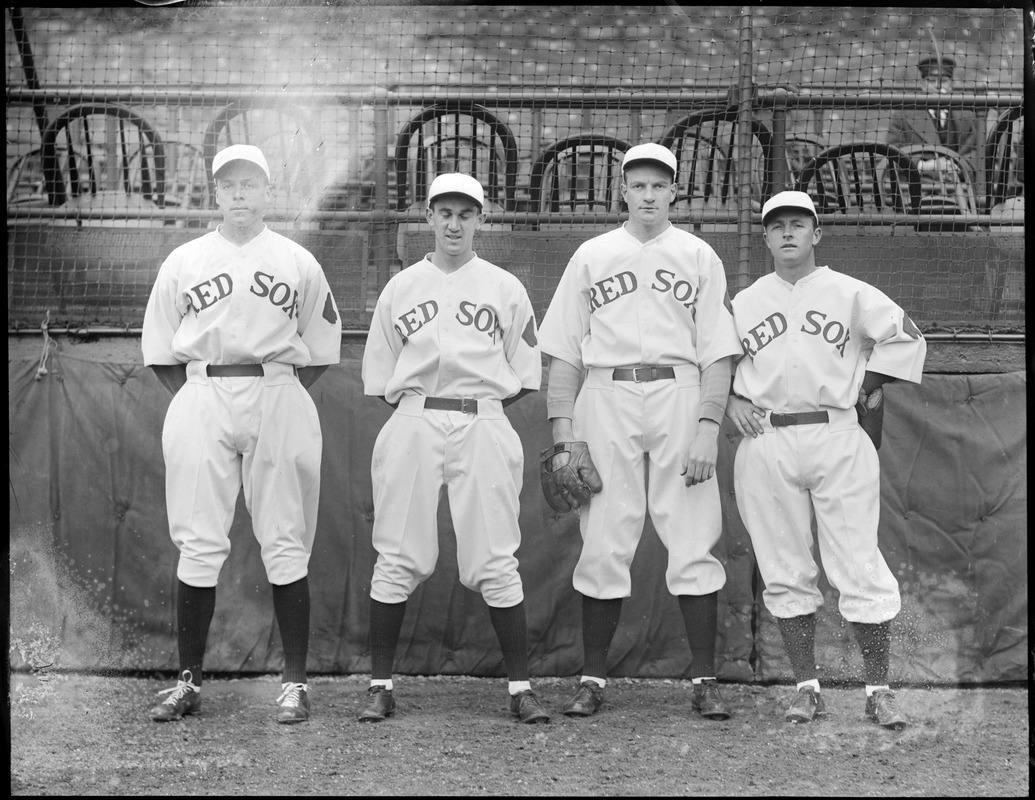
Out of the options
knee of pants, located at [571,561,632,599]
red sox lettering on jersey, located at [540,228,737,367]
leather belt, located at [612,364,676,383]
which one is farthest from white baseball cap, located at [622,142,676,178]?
knee of pants, located at [571,561,632,599]

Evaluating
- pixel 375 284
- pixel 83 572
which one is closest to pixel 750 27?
pixel 375 284

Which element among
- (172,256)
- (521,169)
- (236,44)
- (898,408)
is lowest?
(898,408)

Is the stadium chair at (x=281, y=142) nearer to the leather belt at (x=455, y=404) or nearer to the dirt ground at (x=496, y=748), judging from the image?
the leather belt at (x=455, y=404)

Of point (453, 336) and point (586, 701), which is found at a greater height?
point (453, 336)

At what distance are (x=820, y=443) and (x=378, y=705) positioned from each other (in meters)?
1.60

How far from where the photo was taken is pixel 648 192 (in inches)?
146

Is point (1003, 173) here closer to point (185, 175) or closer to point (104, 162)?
point (185, 175)

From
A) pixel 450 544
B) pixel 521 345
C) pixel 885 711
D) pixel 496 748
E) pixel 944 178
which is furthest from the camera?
pixel 450 544

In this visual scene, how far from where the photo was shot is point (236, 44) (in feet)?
12.1

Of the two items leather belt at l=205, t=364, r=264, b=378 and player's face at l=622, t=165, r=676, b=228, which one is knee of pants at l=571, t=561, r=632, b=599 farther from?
leather belt at l=205, t=364, r=264, b=378

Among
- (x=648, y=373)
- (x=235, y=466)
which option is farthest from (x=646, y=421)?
(x=235, y=466)

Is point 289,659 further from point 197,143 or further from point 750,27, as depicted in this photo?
point 750,27

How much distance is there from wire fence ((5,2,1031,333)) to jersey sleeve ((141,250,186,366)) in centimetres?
28

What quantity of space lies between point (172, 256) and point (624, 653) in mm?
2047
